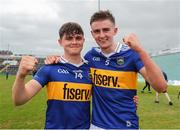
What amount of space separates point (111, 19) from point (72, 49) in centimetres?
56

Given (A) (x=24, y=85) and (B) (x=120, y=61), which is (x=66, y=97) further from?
(B) (x=120, y=61)

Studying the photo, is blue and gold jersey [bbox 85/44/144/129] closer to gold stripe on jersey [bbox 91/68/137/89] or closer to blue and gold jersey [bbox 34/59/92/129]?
gold stripe on jersey [bbox 91/68/137/89]

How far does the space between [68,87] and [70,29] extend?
664 mm

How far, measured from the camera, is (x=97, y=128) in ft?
13.6

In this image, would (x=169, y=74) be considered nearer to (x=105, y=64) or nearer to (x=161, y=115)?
(x=161, y=115)

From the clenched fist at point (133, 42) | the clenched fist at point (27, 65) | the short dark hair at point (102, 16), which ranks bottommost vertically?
the clenched fist at point (27, 65)

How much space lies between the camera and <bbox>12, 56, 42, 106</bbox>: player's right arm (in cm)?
368

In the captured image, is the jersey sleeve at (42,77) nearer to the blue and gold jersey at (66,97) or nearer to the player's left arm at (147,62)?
the blue and gold jersey at (66,97)

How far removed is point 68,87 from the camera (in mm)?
4207

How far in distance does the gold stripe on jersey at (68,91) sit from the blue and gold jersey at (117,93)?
0.14m

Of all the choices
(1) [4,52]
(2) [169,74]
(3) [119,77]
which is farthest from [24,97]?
(1) [4,52]

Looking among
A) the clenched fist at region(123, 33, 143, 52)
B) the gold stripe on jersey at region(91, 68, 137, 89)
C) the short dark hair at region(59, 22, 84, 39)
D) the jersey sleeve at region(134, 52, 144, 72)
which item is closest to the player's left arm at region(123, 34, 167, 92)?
the clenched fist at region(123, 33, 143, 52)

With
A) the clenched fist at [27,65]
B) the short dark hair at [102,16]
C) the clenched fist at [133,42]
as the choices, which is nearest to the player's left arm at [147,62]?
the clenched fist at [133,42]

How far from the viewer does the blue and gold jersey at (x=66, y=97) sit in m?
4.19
